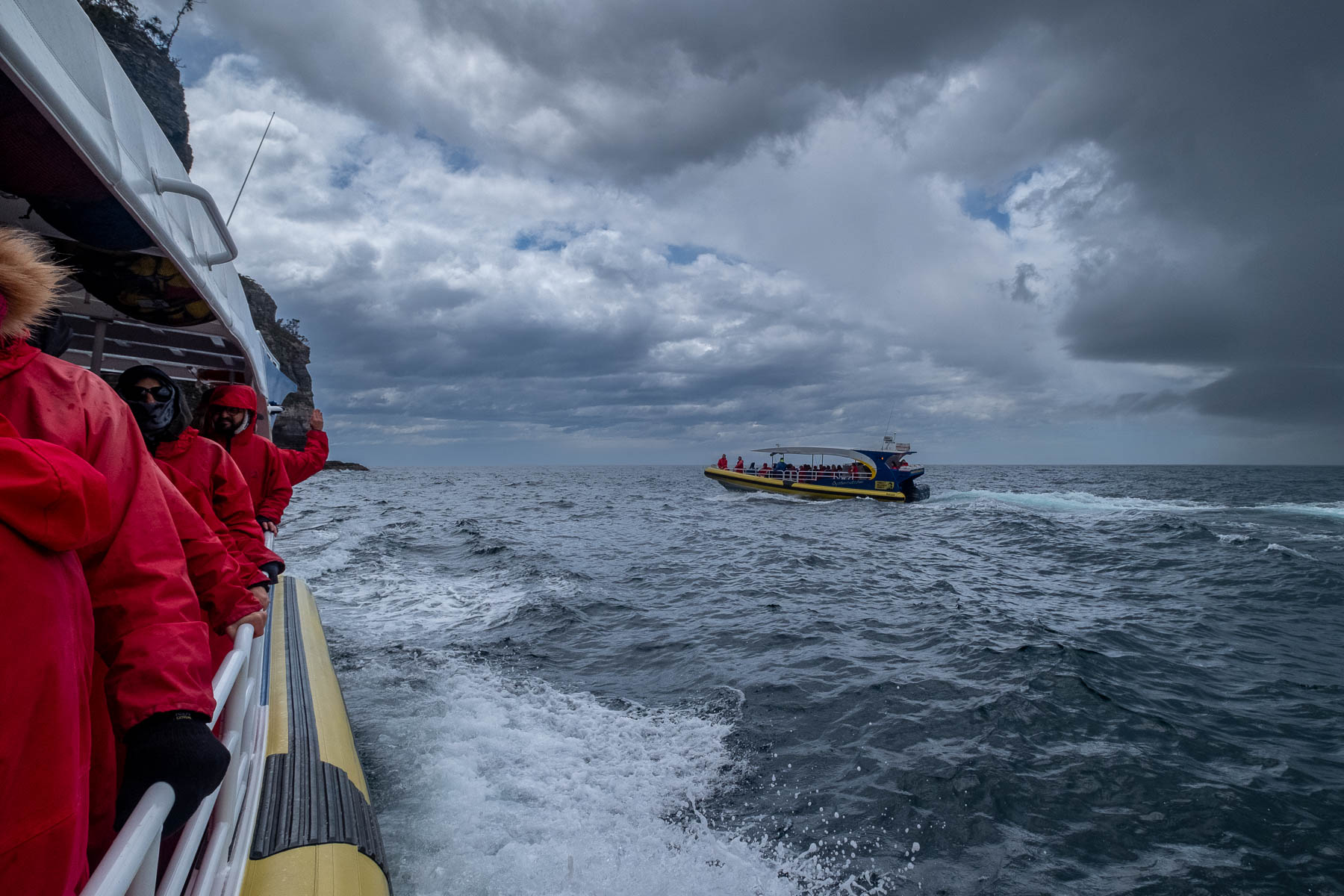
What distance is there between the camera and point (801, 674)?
670 centimetres

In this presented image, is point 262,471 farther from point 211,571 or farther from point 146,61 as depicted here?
point 146,61

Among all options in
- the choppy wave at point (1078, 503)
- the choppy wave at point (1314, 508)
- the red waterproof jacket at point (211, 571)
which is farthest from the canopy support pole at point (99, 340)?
the choppy wave at point (1314, 508)

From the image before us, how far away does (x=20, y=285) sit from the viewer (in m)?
1.14

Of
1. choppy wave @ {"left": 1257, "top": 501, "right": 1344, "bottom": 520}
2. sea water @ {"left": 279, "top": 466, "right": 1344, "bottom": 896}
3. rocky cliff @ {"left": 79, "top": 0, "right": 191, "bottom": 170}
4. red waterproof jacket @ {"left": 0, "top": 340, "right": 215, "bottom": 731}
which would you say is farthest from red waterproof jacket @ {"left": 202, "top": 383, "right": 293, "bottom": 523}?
choppy wave @ {"left": 1257, "top": 501, "right": 1344, "bottom": 520}

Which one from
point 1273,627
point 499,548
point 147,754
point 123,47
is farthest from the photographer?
point 123,47

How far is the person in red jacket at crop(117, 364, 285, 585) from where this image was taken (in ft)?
8.08

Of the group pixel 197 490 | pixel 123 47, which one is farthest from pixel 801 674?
pixel 123 47

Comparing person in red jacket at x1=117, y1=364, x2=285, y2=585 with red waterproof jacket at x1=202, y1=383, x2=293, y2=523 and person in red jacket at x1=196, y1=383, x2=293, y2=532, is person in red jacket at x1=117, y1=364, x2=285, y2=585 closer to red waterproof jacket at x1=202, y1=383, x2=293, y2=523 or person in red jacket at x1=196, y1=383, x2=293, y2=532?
person in red jacket at x1=196, y1=383, x2=293, y2=532

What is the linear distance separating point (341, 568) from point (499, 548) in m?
3.76

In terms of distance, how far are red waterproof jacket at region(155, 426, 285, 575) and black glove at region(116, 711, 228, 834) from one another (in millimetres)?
1958

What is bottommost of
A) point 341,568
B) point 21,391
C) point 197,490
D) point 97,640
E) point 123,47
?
point 341,568

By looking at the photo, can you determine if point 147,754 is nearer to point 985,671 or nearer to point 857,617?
point 985,671

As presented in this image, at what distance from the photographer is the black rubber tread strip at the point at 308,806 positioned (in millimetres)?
2572

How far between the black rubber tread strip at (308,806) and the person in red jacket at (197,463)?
97cm
